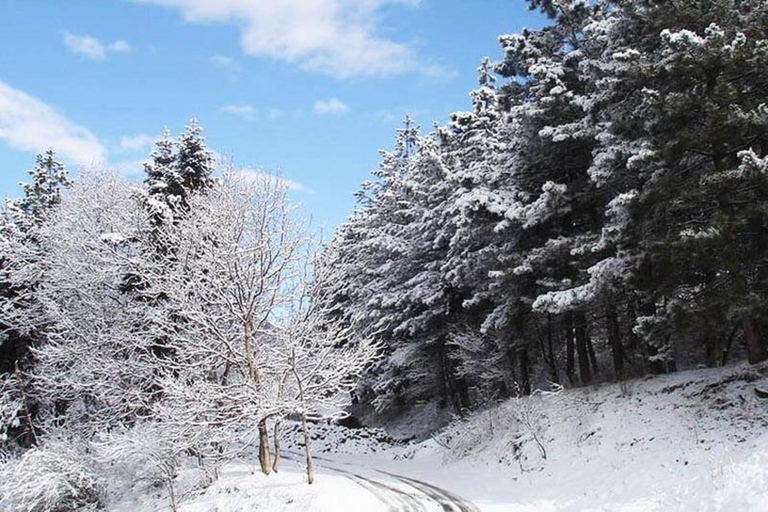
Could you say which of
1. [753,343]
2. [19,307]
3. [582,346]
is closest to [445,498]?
[582,346]

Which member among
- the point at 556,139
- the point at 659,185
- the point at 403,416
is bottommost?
the point at 403,416

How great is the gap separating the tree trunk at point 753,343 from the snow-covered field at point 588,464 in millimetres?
471

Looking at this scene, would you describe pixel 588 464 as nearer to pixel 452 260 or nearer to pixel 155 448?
pixel 452 260

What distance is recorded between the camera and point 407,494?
17.3 m

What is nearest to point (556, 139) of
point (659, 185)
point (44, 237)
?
point (659, 185)

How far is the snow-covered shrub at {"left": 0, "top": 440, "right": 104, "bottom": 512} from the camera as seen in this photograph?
19.4 meters

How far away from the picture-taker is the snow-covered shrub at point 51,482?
19.4 meters

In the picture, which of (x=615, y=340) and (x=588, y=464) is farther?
(x=615, y=340)

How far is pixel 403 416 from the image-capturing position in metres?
38.6

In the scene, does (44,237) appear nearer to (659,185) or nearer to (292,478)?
(292,478)

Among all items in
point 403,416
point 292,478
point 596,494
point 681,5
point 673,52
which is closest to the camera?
point 596,494

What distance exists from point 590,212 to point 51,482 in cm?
2294

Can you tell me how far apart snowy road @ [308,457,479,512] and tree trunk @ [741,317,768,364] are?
31.3 feet

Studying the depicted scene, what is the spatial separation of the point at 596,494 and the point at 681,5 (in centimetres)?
1415
